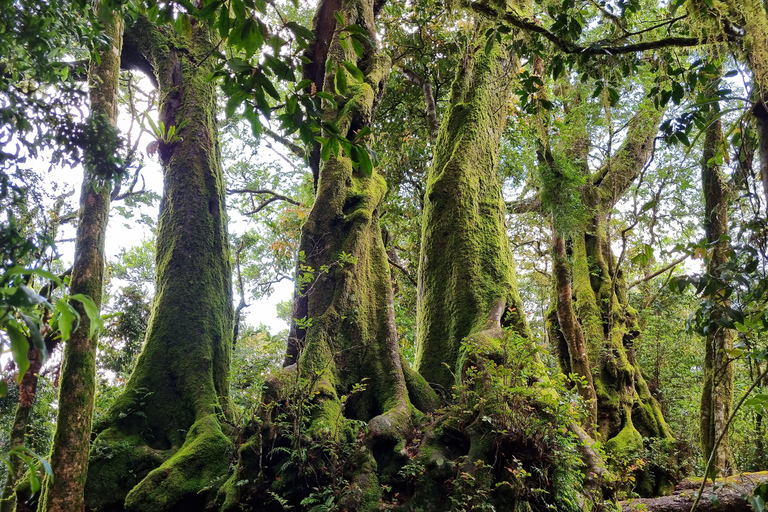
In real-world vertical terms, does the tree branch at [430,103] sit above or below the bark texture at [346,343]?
above

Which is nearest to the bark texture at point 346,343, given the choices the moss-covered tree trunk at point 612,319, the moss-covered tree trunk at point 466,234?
the moss-covered tree trunk at point 466,234

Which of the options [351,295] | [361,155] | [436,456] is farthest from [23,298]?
[351,295]

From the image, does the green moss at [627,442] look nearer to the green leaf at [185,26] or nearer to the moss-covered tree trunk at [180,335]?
the moss-covered tree trunk at [180,335]

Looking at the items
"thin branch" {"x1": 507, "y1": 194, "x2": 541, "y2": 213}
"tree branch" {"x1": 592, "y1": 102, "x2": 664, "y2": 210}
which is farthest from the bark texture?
"thin branch" {"x1": 507, "y1": 194, "x2": 541, "y2": 213}

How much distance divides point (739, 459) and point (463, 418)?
741 centimetres

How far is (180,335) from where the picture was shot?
5469 mm

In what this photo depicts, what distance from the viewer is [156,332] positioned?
546 cm

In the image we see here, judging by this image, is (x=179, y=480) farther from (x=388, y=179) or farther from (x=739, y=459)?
(x=739, y=459)

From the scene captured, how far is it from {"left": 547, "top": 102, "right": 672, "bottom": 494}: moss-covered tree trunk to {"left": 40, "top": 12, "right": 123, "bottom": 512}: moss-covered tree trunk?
6.47m

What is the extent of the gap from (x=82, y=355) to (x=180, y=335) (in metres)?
1.78

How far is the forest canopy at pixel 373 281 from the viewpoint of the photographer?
2396 millimetres

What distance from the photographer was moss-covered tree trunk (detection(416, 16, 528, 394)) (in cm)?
574

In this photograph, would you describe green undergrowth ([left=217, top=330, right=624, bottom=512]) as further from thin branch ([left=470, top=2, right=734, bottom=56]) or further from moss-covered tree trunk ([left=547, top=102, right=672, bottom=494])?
moss-covered tree trunk ([left=547, top=102, right=672, bottom=494])

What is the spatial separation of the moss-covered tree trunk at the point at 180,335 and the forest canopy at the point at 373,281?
3 centimetres
